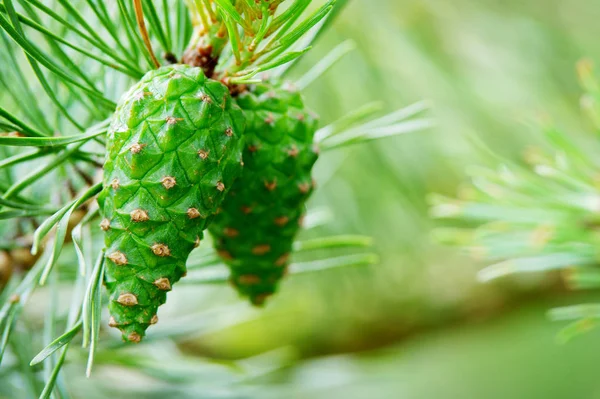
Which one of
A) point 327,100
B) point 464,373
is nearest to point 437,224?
point 327,100

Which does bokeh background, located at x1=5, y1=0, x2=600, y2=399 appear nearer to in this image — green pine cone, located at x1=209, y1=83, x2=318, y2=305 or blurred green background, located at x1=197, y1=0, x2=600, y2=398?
blurred green background, located at x1=197, y1=0, x2=600, y2=398

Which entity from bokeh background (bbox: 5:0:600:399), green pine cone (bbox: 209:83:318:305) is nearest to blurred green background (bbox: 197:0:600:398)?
bokeh background (bbox: 5:0:600:399)

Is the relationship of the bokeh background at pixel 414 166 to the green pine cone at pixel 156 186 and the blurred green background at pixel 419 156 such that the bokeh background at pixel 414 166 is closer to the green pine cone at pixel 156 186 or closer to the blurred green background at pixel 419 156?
the blurred green background at pixel 419 156

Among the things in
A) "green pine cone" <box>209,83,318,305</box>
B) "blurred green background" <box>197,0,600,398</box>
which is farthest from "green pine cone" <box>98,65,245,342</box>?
"blurred green background" <box>197,0,600,398</box>

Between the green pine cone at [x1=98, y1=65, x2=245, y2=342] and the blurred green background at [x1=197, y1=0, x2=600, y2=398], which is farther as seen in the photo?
the blurred green background at [x1=197, y1=0, x2=600, y2=398]

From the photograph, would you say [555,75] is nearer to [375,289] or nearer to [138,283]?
[375,289]

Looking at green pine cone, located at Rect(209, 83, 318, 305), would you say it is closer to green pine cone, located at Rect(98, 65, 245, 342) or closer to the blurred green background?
green pine cone, located at Rect(98, 65, 245, 342)

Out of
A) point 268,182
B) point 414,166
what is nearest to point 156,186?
point 268,182
